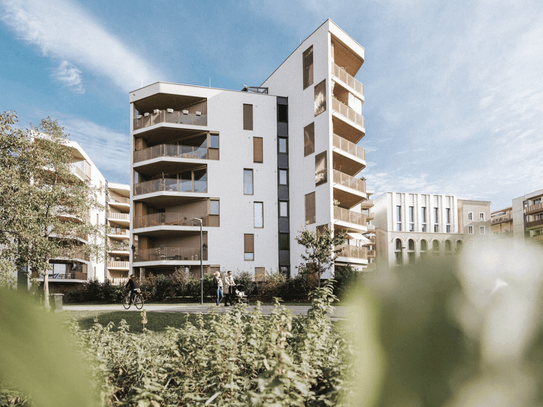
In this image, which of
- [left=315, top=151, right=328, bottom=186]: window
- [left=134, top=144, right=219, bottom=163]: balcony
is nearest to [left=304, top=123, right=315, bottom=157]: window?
[left=315, top=151, right=328, bottom=186]: window

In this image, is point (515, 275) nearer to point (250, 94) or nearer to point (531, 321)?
point (531, 321)

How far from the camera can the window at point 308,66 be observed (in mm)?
33306

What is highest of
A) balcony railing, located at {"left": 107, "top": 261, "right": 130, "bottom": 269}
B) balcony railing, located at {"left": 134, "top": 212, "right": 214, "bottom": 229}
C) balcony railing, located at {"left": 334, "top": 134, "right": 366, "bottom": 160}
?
balcony railing, located at {"left": 334, "top": 134, "right": 366, "bottom": 160}

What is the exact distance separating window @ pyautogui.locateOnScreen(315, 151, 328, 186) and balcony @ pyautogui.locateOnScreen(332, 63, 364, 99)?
6.56m

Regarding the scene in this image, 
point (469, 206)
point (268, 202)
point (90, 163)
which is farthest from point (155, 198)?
point (469, 206)

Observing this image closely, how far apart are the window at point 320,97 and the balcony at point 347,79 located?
1.37 meters

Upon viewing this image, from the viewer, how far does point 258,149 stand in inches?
1398

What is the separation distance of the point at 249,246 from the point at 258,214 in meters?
2.85

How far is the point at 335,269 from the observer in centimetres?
2883

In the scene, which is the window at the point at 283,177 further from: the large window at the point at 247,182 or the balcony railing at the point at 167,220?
the balcony railing at the point at 167,220

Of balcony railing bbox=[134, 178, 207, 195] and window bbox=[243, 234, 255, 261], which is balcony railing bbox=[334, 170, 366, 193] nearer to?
window bbox=[243, 234, 255, 261]

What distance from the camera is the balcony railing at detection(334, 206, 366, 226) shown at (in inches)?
1181

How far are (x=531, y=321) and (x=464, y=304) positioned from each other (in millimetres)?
104

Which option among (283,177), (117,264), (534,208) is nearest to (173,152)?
(283,177)
